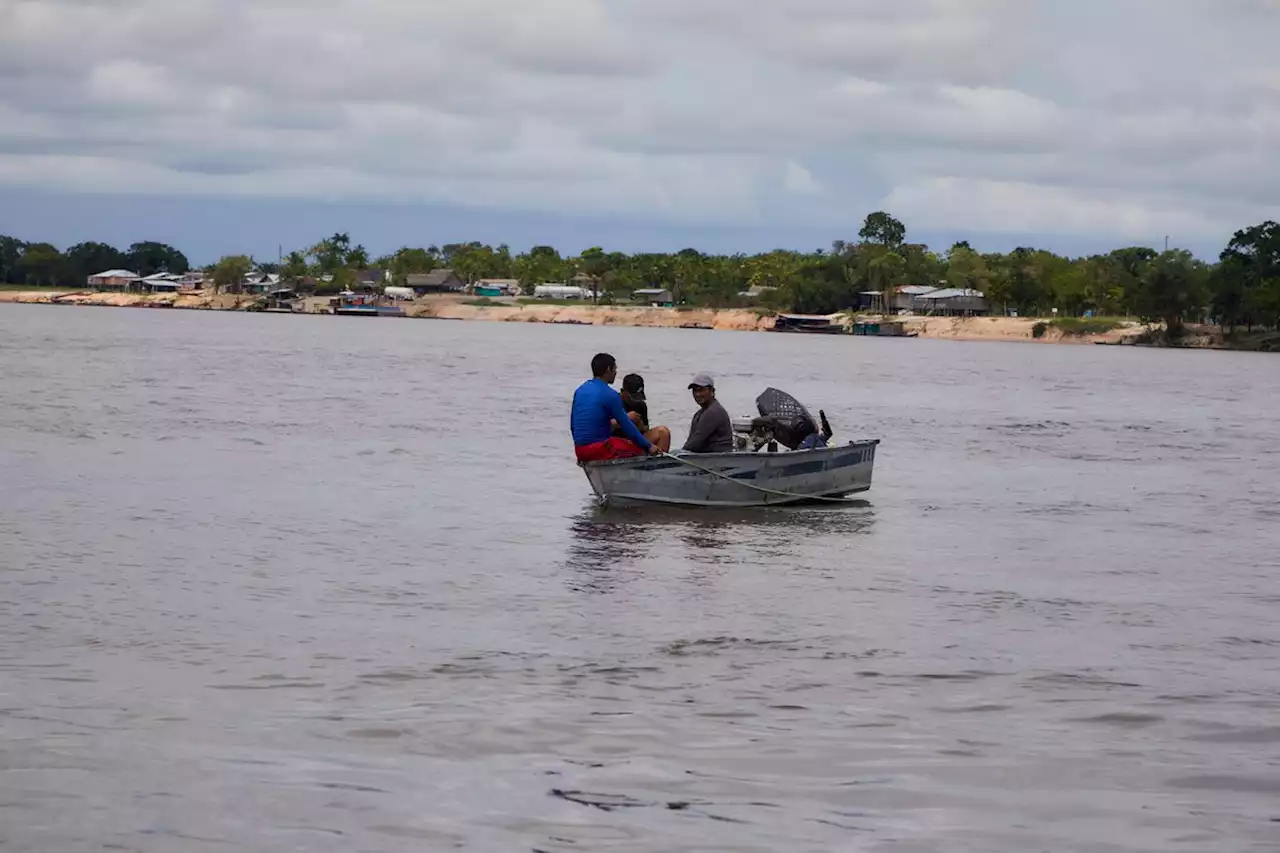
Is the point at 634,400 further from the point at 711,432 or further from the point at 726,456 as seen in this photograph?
the point at 726,456

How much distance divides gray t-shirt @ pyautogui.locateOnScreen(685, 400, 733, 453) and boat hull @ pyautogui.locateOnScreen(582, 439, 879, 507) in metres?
0.34

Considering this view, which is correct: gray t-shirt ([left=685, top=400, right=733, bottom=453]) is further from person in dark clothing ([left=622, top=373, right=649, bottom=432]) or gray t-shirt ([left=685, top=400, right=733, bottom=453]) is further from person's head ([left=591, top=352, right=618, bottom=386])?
person's head ([left=591, top=352, right=618, bottom=386])

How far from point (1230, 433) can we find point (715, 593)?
34.5 m

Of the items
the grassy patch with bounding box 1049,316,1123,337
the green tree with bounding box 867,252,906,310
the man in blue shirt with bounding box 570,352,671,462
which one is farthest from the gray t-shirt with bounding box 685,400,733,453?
the green tree with bounding box 867,252,906,310

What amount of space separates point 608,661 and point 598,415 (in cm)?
859

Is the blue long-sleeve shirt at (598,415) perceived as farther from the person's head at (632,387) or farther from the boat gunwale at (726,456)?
the person's head at (632,387)

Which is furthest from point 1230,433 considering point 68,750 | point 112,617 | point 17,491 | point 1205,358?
point 1205,358

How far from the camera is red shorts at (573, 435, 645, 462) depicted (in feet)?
68.6

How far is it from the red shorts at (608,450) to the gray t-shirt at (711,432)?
95 centimetres

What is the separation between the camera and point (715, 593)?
616 inches

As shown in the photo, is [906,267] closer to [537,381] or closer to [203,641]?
[537,381]

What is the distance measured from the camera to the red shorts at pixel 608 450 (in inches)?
823

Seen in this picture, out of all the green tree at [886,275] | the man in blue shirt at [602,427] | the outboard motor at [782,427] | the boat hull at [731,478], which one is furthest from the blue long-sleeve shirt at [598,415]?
the green tree at [886,275]

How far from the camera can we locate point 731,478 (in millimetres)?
21703
